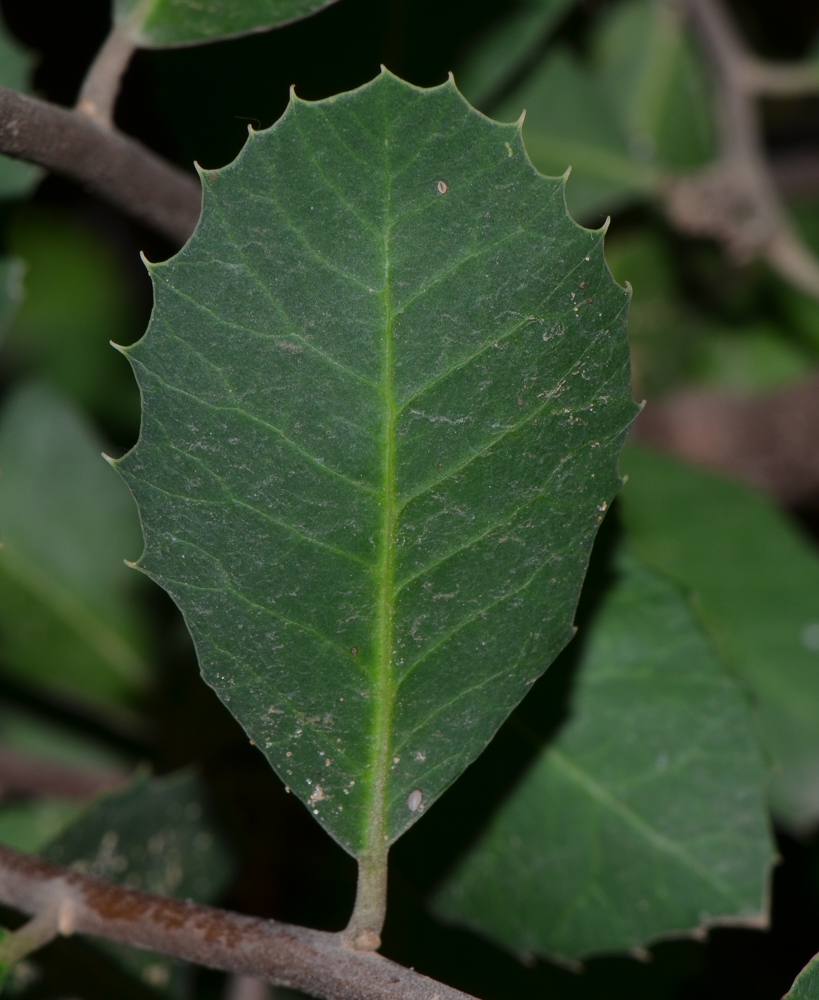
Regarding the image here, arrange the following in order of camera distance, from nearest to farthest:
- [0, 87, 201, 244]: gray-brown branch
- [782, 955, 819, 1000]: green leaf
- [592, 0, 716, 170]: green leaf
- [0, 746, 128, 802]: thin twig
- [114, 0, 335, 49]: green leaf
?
[782, 955, 819, 1000]: green leaf
[0, 87, 201, 244]: gray-brown branch
[114, 0, 335, 49]: green leaf
[0, 746, 128, 802]: thin twig
[592, 0, 716, 170]: green leaf

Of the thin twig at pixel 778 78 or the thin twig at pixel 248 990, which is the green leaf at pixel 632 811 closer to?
the thin twig at pixel 248 990

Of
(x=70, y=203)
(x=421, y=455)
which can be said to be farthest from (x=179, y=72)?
(x=421, y=455)

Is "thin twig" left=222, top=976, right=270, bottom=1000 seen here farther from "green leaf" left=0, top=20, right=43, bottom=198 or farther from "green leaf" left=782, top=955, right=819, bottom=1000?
"green leaf" left=0, top=20, right=43, bottom=198

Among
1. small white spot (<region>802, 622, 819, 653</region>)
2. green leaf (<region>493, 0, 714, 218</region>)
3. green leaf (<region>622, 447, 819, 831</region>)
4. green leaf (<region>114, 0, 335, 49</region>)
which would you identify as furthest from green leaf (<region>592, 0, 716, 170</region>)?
green leaf (<region>114, 0, 335, 49</region>)

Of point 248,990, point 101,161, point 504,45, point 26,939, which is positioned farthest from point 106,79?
point 248,990

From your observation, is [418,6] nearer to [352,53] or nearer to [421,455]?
[352,53]

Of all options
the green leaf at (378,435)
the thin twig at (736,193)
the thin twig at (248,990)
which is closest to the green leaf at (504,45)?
the thin twig at (736,193)

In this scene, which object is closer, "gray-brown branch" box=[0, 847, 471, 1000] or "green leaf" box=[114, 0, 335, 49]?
"gray-brown branch" box=[0, 847, 471, 1000]
